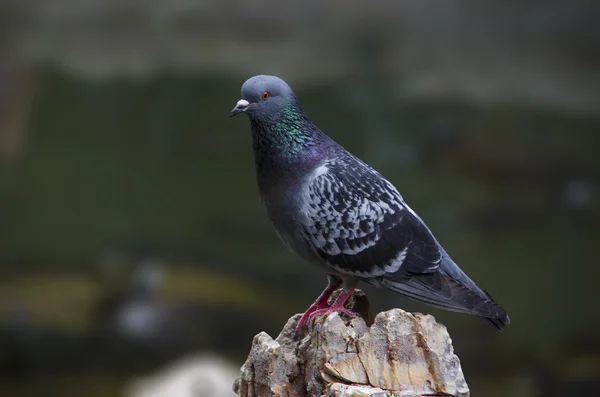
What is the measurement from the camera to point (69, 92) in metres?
8.11

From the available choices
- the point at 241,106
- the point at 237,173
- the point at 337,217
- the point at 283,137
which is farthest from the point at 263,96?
the point at 237,173

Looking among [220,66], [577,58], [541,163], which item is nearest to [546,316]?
[541,163]

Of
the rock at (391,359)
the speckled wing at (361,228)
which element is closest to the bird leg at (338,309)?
the speckled wing at (361,228)

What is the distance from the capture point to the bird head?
368cm

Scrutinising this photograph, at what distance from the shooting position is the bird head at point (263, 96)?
145 inches

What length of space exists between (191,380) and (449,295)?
481 cm

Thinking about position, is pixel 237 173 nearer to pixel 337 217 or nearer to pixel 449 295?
pixel 337 217

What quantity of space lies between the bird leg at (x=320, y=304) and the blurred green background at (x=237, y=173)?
4007mm

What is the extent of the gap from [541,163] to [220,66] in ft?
11.9

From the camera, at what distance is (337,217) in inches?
147

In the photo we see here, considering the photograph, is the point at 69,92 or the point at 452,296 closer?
the point at 452,296

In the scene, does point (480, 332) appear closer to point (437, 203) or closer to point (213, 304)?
point (437, 203)

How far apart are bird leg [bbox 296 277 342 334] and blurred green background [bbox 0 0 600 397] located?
13.1 feet

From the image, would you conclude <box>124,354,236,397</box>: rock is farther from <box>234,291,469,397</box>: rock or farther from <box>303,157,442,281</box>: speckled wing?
<box>234,291,469,397</box>: rock
